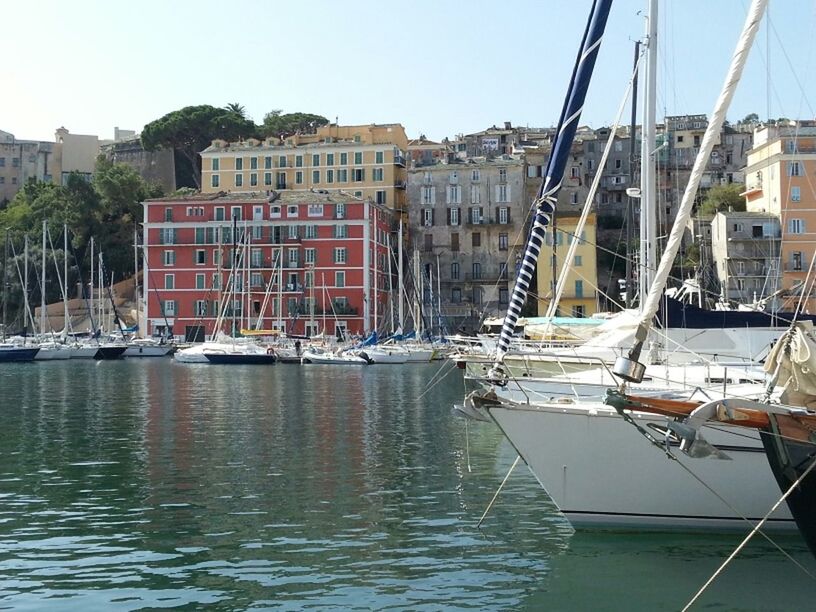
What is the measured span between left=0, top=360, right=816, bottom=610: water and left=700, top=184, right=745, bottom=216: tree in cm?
6518

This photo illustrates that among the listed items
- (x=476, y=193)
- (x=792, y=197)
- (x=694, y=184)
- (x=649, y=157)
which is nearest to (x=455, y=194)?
(x=476, y=193)

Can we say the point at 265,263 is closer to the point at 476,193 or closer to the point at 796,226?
the point at 476,193

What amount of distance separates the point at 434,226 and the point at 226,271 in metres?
19.2

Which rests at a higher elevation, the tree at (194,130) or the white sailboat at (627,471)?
the tree at (194,130)

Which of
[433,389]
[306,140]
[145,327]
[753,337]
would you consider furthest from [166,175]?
[753,337]

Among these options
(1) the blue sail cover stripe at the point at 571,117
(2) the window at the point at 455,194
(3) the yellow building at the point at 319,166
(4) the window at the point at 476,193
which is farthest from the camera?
(3) the yellow building at the point at 319,166

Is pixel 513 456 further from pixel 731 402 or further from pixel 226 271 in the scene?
pixel 226 271

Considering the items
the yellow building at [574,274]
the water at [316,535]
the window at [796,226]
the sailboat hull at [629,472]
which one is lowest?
the water at [316,535]

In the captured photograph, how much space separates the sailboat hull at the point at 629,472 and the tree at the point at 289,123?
108m

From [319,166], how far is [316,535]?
90.1m

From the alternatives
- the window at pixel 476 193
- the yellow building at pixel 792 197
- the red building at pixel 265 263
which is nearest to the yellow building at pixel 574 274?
the window at pixel 476 193

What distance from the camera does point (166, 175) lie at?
124875 millimetres

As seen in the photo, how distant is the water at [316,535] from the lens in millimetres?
13680

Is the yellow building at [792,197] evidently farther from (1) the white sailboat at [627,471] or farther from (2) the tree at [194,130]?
(1) the white sailboat at [627,471]
